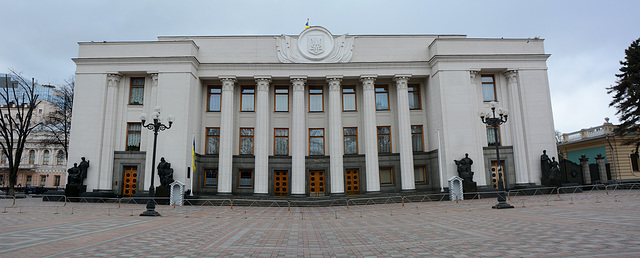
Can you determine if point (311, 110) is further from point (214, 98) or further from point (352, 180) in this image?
point (214, 98)

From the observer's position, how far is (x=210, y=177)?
28594mm

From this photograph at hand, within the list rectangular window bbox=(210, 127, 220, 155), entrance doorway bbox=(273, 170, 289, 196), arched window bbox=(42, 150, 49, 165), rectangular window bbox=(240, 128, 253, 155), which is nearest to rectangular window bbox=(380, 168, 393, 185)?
entrance doorway bbox=(273, 170, 289, 196)

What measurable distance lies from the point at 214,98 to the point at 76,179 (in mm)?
11387

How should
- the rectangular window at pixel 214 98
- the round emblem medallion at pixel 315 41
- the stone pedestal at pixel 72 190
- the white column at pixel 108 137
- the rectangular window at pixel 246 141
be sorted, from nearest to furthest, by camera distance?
the stone pedestal at pixel 72 190 → the white column at pixel 108 137 → the round emblem medallion at pixel 315 41 → the rectangular window at pixel 246 141 → the rectangular window at pixel 214 98

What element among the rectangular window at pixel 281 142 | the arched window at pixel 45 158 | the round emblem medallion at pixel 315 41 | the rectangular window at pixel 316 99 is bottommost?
the rectangular window at pixel 281 142

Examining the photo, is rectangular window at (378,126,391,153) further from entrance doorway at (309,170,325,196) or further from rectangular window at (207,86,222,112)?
rectangular window at (207,86,222,112)

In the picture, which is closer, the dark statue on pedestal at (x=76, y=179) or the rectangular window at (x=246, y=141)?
the dark statue on pedestal at (x=76, y=179)

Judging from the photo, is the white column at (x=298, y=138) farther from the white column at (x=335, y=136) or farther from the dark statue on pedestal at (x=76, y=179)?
the dark statue on pedestal at (x=76, y=179)

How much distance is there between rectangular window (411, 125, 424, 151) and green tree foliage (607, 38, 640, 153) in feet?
54.2

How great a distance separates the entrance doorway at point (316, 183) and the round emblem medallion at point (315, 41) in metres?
9.54

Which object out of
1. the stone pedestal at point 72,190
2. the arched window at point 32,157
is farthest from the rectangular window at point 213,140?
the arched window at point 32,157

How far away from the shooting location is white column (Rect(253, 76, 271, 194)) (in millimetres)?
27000

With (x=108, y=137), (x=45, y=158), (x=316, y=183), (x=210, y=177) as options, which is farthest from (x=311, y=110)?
(x=45, y=158)

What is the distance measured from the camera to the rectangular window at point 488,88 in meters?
28.9
